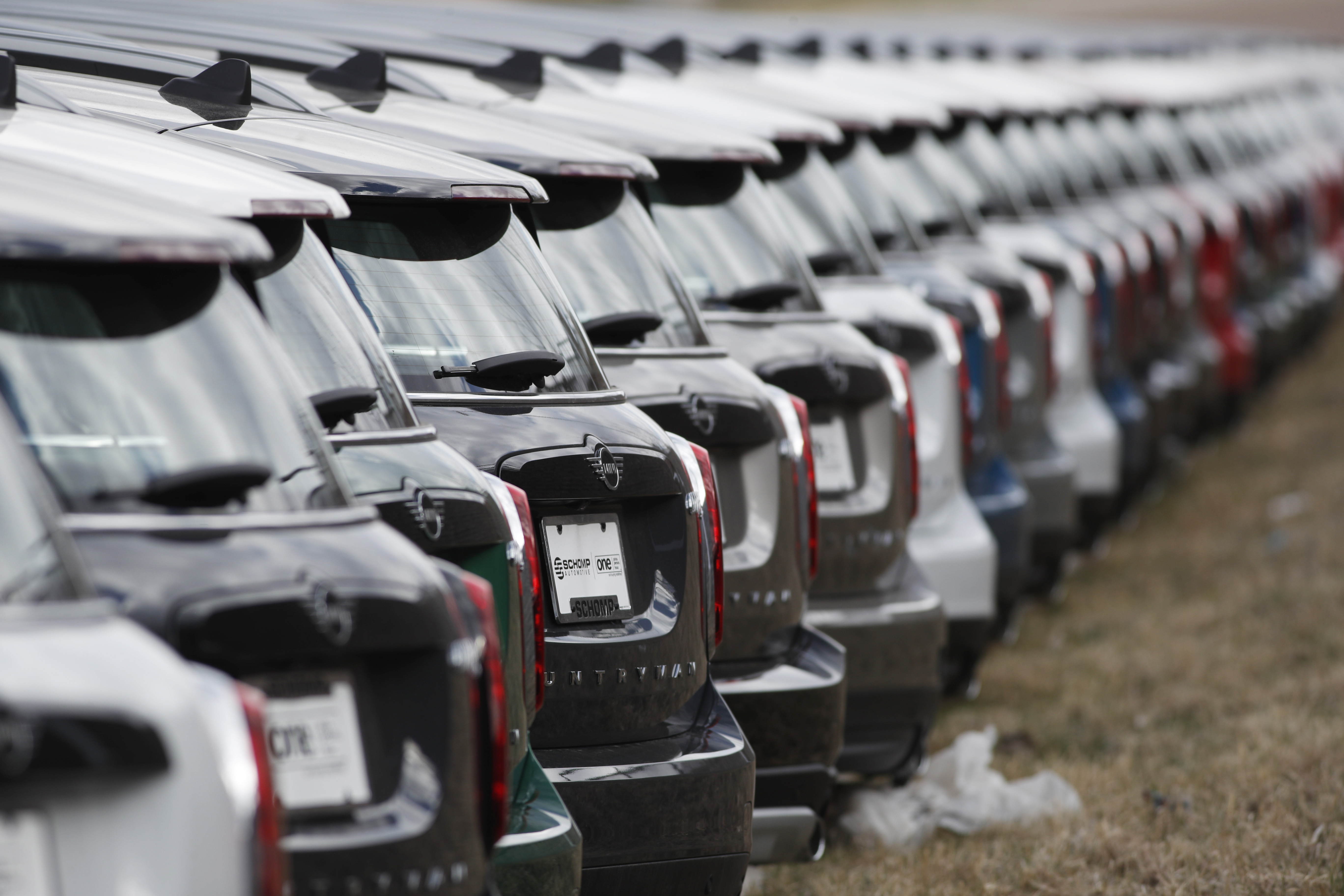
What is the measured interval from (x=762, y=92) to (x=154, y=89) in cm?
364

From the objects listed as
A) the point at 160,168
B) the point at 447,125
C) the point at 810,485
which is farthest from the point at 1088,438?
the point at 160,168

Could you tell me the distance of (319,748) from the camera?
3562 millimetres

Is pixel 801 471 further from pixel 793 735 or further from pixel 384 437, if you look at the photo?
pixel 384 437

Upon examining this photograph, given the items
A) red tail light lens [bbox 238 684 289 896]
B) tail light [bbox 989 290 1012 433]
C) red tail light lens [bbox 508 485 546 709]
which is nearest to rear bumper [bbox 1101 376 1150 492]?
tail light [bbox 989 290 1012 433]

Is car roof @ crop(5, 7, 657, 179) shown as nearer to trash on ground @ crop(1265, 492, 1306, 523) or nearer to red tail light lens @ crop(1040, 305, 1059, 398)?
red tail light lens @ crop(1040, 305, 1059, 398)

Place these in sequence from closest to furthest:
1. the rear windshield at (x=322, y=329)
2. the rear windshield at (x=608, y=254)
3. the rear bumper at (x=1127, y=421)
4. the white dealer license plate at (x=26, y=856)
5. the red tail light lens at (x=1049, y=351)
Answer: the white dealer license plate at (x=26, y=856) < the rear windshield at (x=322, y=329) < the rear windshield at (x=608, y=254) < the red tail light lens at (x=1049, y=351) < the rear bumper at (x=1127, y=421)

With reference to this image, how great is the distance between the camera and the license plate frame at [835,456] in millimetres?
6805

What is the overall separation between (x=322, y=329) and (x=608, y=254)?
1698 millimetres

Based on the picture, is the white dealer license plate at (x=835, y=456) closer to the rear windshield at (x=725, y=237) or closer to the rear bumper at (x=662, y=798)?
the rear windshield at (x=725, y=237)

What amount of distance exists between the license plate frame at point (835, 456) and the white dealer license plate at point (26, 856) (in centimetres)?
399

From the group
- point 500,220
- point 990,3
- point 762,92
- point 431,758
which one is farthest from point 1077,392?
point 990,3

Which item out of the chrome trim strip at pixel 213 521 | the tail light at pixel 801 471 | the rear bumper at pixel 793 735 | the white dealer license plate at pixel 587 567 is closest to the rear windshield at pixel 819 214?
the tail light at pixel 801 471

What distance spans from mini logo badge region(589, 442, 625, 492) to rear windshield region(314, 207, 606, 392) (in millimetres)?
187

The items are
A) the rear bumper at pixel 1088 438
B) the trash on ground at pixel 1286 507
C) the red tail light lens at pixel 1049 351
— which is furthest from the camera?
the trash on ground at pixel 1286 507
